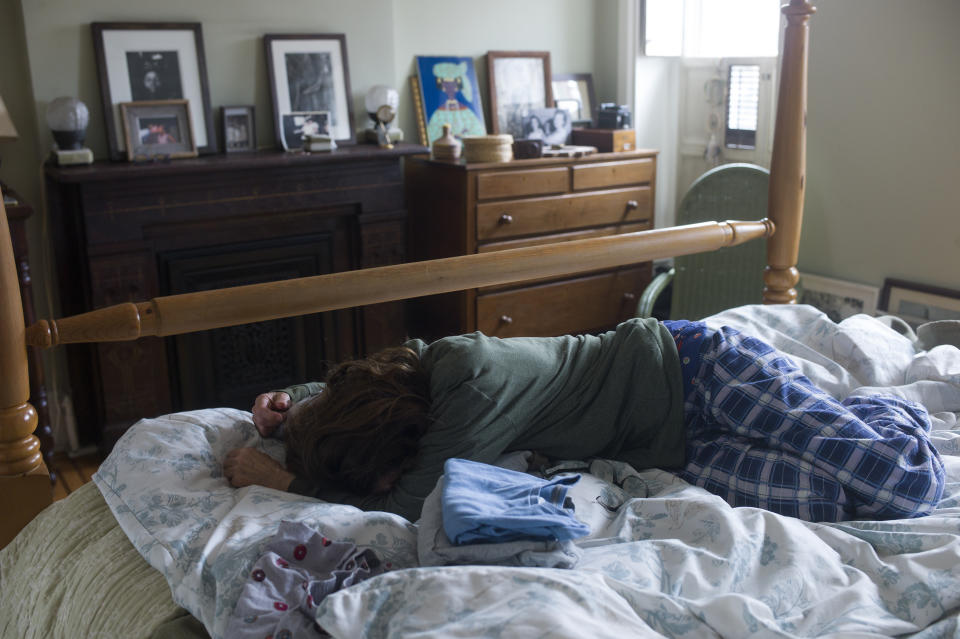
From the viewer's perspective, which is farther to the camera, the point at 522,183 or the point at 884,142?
the point at 522,183

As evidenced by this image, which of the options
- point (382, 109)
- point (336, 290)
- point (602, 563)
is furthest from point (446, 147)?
point (602, 563)

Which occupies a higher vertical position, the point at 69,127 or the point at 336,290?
the point at 69,127

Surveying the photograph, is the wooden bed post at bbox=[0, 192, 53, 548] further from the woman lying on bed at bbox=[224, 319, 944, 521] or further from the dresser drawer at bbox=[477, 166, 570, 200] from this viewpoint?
the dresser drawer at bbox=[477, 166, 570, 200]

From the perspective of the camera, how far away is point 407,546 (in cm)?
126

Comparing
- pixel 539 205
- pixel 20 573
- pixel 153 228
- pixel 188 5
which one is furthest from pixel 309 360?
pixel 20 573

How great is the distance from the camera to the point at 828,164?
10.3ft

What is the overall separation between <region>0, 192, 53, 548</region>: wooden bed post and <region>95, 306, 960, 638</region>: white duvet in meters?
0.12

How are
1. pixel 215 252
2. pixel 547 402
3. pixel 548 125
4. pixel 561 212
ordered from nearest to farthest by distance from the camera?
pixel 547 402, pixel 215 252, pixel 561 212, pixel 548 125

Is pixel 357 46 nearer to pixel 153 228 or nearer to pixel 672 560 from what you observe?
pixel 153 228

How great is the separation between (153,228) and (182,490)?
165 centimetres

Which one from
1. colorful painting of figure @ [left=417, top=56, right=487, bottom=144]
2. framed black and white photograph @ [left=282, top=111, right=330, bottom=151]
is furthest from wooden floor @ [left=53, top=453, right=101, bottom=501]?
colorful painting of figure @ [left=417, top=56, right=487, bottom=144]

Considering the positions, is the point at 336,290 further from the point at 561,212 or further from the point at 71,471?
the point at 561,212

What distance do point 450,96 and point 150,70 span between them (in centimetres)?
119

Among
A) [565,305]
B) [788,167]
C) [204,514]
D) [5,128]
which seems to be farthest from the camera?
[565,305]
